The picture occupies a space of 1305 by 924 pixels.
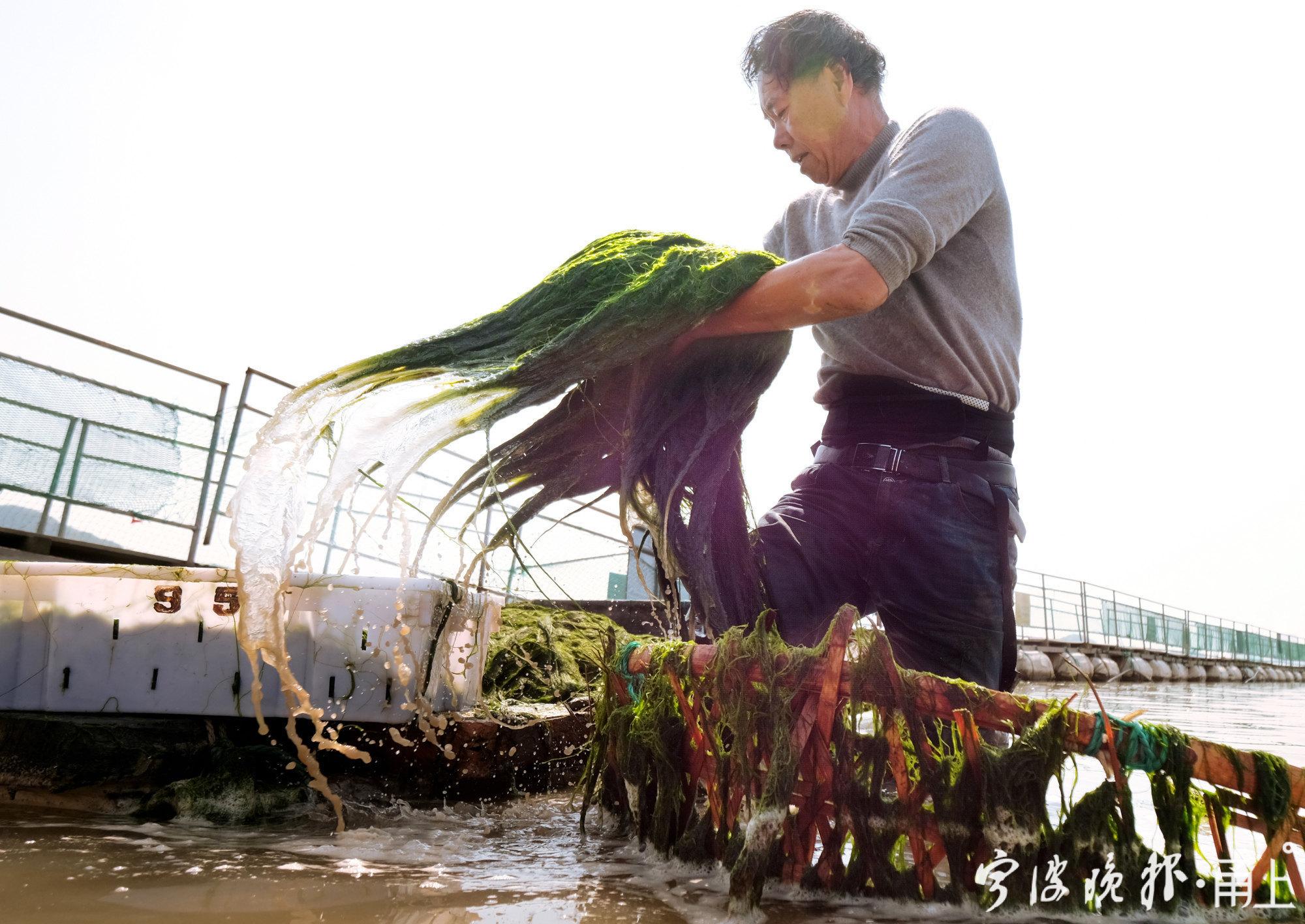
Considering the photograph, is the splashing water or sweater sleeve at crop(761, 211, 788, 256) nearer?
the splashing water

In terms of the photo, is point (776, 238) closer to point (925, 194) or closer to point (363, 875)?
point (925, 194)

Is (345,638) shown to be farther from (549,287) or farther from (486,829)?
(549,287)

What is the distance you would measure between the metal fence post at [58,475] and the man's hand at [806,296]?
5902 millimetres

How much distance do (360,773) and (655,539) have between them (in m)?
1.61

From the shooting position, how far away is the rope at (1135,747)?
5.34 feet

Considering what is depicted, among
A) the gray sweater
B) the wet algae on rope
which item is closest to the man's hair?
the gray sweater

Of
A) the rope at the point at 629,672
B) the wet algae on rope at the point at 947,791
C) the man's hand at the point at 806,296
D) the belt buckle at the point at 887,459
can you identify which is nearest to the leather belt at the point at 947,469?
the belt buckle at the point at 887,459

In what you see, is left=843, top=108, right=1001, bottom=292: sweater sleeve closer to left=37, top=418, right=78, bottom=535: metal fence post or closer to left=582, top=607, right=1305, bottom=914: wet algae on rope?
left=582, top=607, right=1305, bottom=914: wet algae on rope

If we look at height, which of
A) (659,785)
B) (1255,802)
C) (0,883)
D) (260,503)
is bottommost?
(0,883)

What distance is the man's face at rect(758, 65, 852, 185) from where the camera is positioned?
2.25 metres

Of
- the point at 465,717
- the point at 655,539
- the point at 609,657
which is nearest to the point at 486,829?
the point at 465,717

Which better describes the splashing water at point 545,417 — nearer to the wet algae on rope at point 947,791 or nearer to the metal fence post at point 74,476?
the wet algae on rope at point 947,791

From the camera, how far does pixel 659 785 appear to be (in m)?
2.17

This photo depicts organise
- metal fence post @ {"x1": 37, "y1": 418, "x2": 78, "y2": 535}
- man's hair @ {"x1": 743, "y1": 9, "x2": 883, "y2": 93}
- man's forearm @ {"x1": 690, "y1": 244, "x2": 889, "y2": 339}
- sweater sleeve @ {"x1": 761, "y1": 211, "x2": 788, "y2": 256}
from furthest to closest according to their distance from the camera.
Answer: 1. metal fence post @ {"x1": 37, "y1": 418, "x2": 78, "y2": 535}
2. sweater sleeve @ {"x1": 761, "y1": 211, "x2": 788, "y2": 256}
3. man's hair @ {"x1": 743, "y1": 9, "x2": 883, "y2": 93}
4. man's forearm @ {"x1": 690, "y1": 244, "x2": 889, "y2": 339}
